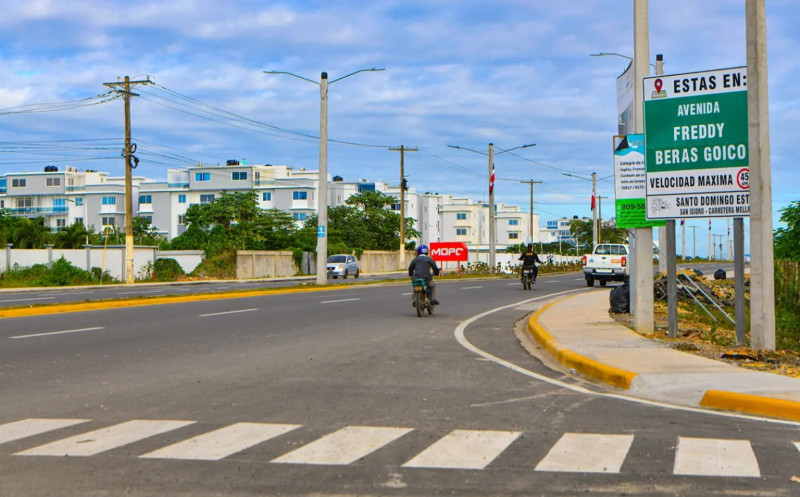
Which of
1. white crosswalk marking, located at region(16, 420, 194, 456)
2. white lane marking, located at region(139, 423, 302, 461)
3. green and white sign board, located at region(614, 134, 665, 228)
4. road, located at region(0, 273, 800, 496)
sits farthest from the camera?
green and white sign board, located at region(614, 134, 665, 228)

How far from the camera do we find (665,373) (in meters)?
9.76

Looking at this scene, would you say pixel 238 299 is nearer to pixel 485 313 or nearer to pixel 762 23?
pixel 485 313

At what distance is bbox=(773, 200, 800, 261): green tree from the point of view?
32844 millimetres

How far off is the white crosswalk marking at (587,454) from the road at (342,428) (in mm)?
20

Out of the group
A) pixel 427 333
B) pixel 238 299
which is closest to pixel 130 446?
pixel 427 333

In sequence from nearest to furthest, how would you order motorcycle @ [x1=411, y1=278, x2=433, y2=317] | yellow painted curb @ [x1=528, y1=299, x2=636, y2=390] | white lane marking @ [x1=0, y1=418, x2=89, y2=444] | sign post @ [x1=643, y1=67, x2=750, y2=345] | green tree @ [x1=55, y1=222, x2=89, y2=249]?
white lane marking @ [x1=0, y1=418, x2=89, y2=444] < yellow painted curb @ [x1=528, y1=299, x2=636, y2=390] < sign post @ [x1=643, y1=67, x2=750, y2=345] < motorcycle @ [x1=411, y1=278, x2=433, y2=317] < green tree @ [x1=55, y1=222, x2=89, y2=249]

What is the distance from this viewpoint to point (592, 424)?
7.29 meters

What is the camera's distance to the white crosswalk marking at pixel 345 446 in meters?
5.99

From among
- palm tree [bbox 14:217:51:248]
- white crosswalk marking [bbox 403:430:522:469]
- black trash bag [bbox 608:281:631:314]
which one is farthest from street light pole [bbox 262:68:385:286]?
white crosswalk marking [bbox 403:430:522:469]

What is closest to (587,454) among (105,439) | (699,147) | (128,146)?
(105,439)

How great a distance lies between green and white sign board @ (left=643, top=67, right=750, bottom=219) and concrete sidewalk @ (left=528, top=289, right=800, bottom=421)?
7.39 feet

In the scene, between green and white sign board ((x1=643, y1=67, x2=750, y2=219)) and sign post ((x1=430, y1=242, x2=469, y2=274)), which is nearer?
green and white sign board ((x1=643, y1=67, x2=750, y2=219))

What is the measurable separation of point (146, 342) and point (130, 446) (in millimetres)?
7451

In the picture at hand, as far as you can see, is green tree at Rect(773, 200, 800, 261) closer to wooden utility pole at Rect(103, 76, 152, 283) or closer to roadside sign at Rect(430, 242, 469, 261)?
roadside sign at Rect(430, 242, 469, 261)
